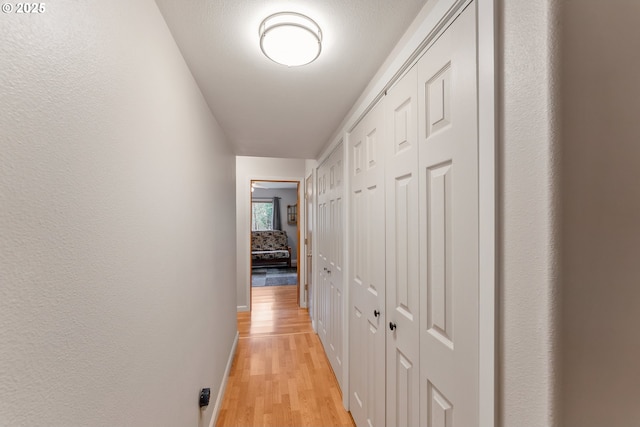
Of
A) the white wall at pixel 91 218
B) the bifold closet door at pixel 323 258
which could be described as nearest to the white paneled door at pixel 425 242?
the white wall at pixel 91 218

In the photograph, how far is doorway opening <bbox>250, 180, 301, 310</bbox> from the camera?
6941 mm

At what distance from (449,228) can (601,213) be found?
1.15 ft

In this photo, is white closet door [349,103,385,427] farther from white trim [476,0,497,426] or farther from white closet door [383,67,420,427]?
white trim [476,0,497,426]

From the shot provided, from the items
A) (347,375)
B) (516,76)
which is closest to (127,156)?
(516,76)

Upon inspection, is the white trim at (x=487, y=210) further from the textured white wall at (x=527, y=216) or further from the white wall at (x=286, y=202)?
the white wall at (x=286, y=202)

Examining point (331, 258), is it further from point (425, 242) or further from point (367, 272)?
point (425, 242)

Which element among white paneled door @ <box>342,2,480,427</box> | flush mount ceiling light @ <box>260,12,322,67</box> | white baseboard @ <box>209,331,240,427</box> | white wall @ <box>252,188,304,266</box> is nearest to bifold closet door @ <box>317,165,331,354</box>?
white baseboard @ <box>209,331,240,427</box>

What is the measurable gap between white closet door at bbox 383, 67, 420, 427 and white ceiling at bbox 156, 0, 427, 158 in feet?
0.78

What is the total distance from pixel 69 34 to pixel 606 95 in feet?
3.65

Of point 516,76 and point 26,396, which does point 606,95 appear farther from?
point 26,396

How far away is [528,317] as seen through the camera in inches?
21.6

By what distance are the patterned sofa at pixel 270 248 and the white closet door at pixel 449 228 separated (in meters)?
6.57

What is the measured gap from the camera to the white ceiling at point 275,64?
924 millimetres

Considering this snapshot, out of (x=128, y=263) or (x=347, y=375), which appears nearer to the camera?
(x=128, y=263)
